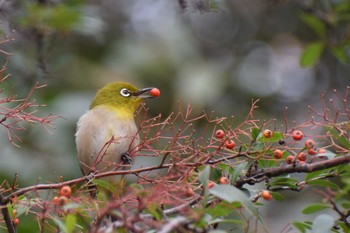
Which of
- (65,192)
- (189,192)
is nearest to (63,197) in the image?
(65,192)

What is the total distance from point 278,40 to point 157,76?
2.09m

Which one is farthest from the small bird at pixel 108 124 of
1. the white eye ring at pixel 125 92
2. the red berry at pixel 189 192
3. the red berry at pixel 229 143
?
the red berry at pixel 189 192

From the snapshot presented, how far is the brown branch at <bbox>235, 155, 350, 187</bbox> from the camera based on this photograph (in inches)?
110

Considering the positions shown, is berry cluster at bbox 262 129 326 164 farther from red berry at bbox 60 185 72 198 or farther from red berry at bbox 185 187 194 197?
red berry at bbox 60 185 72 198

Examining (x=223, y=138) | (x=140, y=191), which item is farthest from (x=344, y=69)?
(x=140, y=191)

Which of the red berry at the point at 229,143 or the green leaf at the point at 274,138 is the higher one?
the green leaf at the point at 274,138

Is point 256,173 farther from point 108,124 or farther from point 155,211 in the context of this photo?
point 108,124

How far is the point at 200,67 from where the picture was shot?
763cm

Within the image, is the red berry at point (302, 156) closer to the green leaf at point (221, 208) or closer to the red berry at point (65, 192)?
the green leaf at point (221, 208)

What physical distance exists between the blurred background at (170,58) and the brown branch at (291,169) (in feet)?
5.21

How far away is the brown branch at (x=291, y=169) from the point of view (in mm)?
2801

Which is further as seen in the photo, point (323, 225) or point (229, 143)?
point (229, 143)

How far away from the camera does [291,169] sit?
299 cm

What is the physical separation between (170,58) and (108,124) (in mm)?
2673
